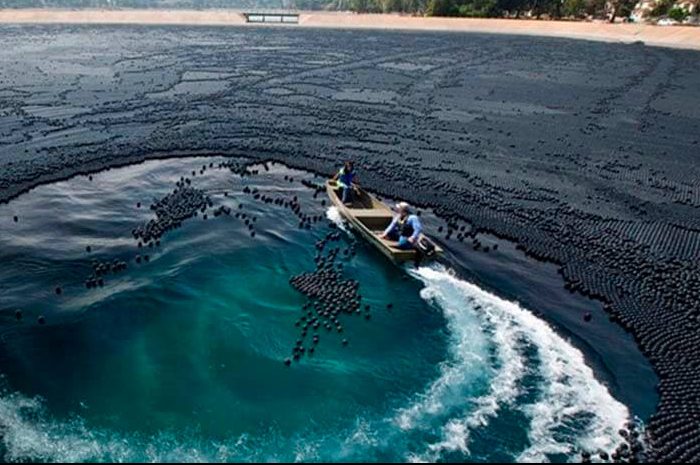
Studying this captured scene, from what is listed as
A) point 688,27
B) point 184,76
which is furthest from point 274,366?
point 688,27

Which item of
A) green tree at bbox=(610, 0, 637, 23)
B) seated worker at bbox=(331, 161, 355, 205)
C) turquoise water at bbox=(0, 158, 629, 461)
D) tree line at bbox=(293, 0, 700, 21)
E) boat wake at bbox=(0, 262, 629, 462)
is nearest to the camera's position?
boat wake at bbox=(0, 262, 629, 462)

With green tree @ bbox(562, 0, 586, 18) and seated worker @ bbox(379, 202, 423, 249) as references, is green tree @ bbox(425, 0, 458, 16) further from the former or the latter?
seated worker @ bbox(379, 202, 423, 249)

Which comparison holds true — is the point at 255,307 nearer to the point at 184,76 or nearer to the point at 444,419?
the point at 444,419

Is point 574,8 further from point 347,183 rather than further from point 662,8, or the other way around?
point 347,183

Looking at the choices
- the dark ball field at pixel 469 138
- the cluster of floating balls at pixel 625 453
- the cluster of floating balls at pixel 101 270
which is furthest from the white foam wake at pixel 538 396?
the cluster of floating balls at pixel 101 270

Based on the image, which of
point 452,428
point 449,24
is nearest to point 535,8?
point 449,24

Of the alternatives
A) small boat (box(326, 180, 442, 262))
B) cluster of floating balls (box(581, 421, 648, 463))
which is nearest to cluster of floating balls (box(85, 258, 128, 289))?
small boat (box(326, 180, 442, 262))

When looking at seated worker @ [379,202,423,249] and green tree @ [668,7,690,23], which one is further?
green tree @ [668,7,690,23]
